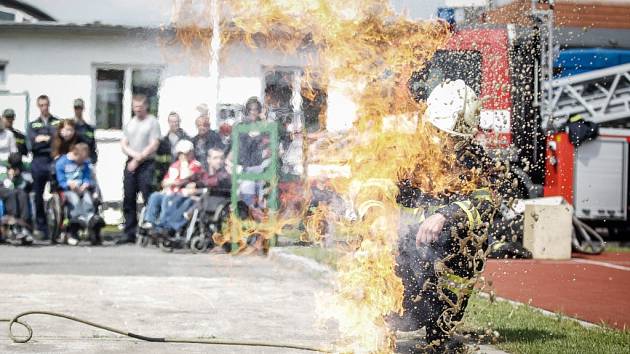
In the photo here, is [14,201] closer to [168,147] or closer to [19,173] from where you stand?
[19,173]

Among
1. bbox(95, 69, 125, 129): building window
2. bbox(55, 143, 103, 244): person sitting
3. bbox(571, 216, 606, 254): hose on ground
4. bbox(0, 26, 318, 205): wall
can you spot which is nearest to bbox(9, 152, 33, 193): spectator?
bbox(55, 143, 103, 244): person sitting

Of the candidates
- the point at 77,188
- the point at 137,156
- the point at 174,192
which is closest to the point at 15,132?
the point at 77,188

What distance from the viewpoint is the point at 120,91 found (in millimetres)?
18391

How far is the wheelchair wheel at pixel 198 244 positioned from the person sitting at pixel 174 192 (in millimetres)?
386

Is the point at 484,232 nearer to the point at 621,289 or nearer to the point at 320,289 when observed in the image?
the point at 320,289

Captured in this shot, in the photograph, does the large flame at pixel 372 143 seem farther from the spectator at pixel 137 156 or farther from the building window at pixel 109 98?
the building window at pixel 109 98

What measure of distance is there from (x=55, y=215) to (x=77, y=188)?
570 millimetres

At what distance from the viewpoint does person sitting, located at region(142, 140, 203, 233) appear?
1410 centimetres

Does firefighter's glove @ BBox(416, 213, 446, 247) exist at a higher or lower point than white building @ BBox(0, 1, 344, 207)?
lower

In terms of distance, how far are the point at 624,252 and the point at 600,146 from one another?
5.97ft

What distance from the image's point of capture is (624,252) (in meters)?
15.8

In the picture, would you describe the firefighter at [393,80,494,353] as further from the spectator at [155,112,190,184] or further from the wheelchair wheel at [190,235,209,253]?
the wheelchair wheel at [190,235,209,253]

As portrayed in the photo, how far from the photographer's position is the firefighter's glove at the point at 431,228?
5477 mm

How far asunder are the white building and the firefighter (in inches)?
418
